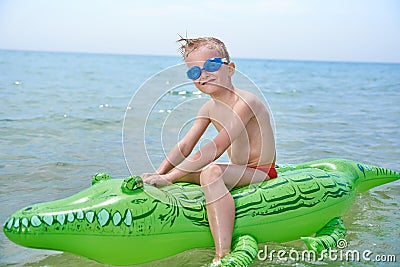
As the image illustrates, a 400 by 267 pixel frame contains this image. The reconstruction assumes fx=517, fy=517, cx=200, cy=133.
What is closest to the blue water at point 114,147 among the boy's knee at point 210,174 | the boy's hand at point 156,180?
the boy's hand at point 156,180

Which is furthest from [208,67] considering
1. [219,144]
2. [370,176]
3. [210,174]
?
[370,176]

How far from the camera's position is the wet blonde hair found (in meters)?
3.02

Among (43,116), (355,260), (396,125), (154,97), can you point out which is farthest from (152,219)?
(396,125)

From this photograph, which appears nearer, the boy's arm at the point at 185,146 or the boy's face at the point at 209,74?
the boy's face at the point at 209,74

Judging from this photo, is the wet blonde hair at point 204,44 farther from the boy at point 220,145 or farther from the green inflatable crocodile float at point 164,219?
the green inflatable crocodile float at point 164,219

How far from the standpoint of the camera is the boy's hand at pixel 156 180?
292 cm

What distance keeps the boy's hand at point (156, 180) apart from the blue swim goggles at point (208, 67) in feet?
1.98

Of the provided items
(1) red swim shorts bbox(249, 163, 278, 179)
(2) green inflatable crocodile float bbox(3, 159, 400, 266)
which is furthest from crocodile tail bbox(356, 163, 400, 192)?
(1) red swim shorts bbox(249, 163, 278, 179)

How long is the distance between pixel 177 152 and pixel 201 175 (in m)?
0.32

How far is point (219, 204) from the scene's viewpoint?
2.86 m

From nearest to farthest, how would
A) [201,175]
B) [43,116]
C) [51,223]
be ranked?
1. [51,223]
2. [201,175]
3. [43,116]

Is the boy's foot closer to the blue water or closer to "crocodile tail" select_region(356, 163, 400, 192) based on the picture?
the blue water

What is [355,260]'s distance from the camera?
312 centimetres

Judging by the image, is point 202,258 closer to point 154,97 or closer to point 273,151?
point 273,151
